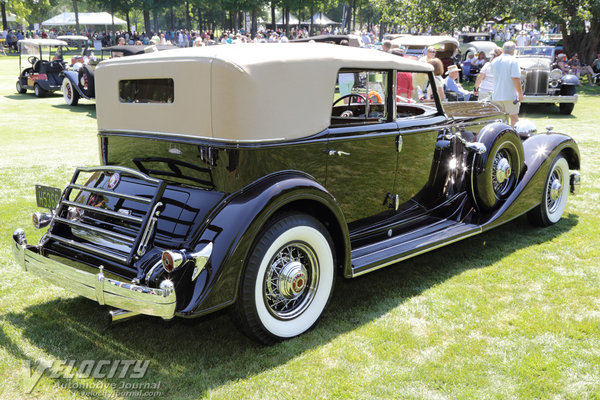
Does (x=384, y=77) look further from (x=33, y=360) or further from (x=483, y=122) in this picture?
(x=33, y=360)

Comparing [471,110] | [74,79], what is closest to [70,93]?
[74,79]

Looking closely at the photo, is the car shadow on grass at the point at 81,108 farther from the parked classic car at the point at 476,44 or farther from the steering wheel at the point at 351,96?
the parked classic car at the point at 476,44

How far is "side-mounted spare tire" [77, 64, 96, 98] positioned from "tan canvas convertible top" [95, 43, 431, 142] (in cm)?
1223

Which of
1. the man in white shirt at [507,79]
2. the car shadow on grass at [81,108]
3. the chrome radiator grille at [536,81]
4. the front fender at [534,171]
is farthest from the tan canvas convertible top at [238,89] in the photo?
the chrome radiator grille at [536,81]

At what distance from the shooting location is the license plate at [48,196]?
143 inches

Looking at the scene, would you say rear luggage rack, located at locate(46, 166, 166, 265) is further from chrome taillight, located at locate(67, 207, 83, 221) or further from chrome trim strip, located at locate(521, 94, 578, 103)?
chrome trim strip, located at locate(521, 94, 578, 103)

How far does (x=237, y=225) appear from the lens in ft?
9.62

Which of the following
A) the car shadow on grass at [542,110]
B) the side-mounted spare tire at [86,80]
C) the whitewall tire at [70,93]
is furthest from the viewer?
the whitewall tire at [70,93]

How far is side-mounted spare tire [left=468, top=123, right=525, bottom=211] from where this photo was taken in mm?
4707

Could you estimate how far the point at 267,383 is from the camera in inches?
112

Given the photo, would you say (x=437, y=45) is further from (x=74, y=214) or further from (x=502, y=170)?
(x=74, y=214)

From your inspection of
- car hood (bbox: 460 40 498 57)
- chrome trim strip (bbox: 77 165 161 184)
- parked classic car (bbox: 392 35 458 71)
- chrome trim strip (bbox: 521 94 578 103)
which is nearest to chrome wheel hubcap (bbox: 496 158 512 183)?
chrome trim strip (bbox: 77 165 161 184)

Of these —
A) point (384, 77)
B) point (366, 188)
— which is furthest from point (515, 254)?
point (384, 77)

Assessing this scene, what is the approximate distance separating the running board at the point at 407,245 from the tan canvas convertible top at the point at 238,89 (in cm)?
96
